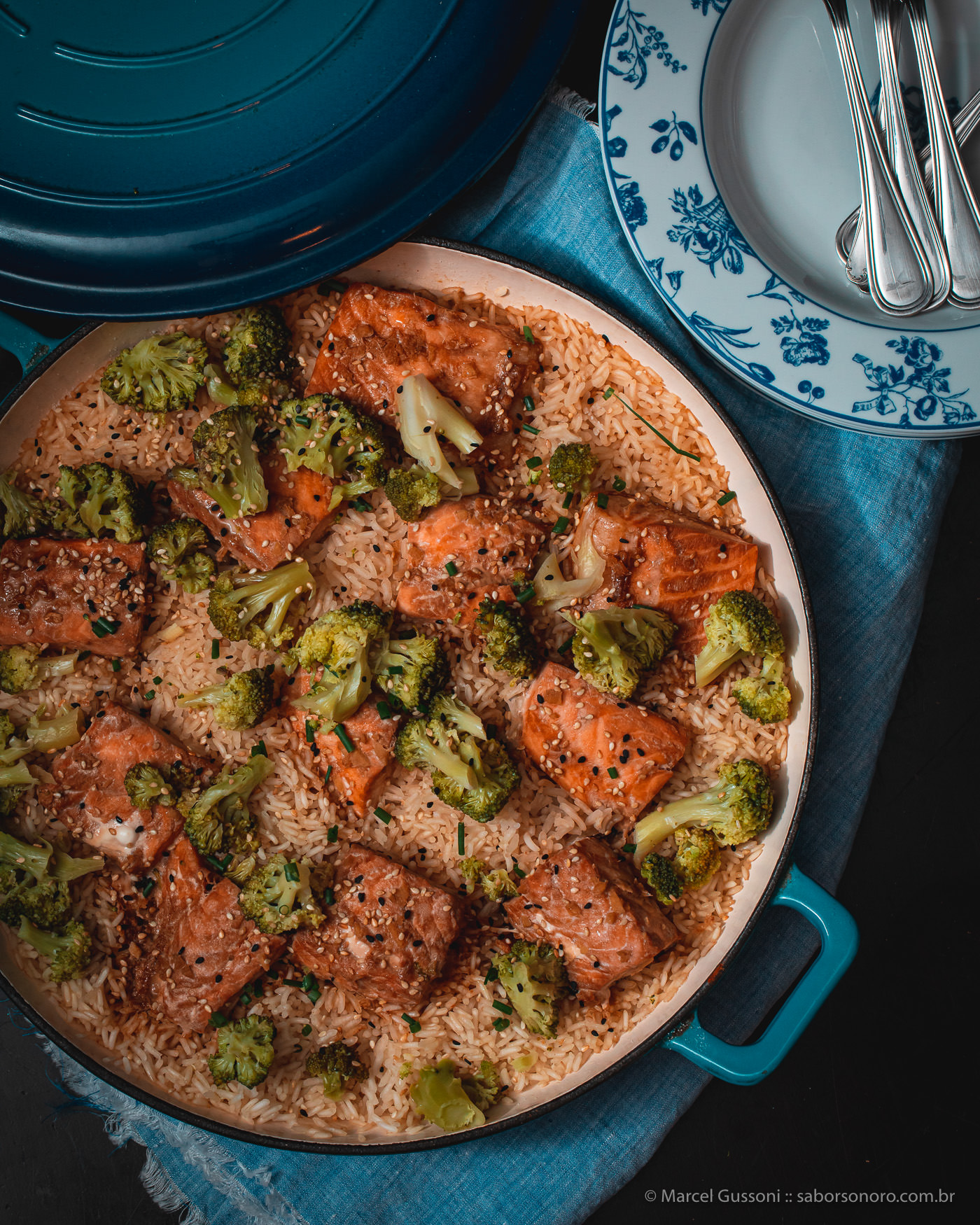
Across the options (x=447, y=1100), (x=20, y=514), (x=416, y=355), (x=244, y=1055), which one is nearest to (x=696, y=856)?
(x=447, y=1100)

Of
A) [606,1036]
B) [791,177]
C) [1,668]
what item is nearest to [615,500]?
[791,177]

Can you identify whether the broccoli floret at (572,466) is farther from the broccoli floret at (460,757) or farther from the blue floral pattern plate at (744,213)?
the broccoli floret at (460,757)

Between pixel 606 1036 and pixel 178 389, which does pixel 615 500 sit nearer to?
pixel 178 389

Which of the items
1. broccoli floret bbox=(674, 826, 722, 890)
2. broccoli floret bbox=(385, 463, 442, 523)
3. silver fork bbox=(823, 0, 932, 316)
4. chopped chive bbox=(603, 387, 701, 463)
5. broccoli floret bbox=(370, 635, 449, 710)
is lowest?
broccoli floret bbox=(674, 826, 722, 890)

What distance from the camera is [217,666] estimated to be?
3.90 m

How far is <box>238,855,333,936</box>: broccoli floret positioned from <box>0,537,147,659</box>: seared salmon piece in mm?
1239

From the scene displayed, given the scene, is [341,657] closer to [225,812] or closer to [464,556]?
[464,556]

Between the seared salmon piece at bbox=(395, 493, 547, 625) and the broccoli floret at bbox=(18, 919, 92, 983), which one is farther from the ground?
the seared salmon piece at bbox=(395, 493, 547, 625)

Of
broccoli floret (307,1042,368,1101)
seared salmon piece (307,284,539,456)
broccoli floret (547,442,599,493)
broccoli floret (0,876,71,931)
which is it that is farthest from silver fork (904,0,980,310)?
broccoli floret (0,876,71,931)

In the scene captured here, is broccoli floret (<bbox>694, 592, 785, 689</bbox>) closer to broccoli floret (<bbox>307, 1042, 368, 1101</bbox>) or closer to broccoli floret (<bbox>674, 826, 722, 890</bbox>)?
broccoli floret (<bbox>674, 826, 722, 890</bbox>)

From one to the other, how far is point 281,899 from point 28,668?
159 cm

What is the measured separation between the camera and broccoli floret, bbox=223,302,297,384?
148 inches

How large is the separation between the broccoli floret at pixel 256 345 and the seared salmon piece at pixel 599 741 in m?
1.87

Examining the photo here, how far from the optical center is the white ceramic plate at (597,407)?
11.7ft
